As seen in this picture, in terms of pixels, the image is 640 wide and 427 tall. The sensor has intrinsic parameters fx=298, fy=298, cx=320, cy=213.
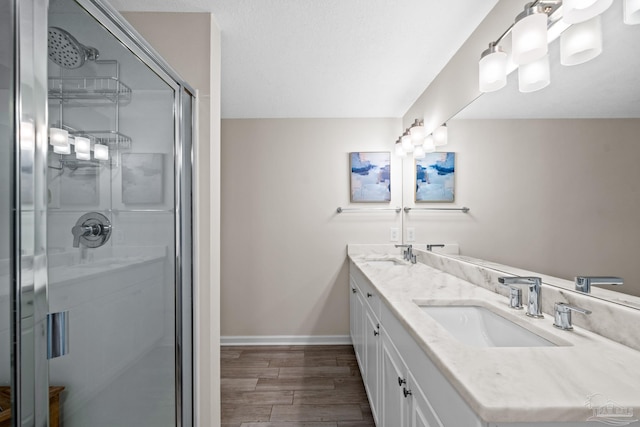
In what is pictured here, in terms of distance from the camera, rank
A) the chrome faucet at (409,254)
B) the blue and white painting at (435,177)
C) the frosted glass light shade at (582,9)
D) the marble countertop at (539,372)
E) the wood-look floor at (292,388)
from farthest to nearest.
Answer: the chrome faucet at (409,254), the blue and white painting at (435,177), the wood-look floor at (292,388), the frosted glass light shade at (582,9), the marble countertop at (539,372)

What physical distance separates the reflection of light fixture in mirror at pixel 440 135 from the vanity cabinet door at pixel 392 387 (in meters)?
1.39

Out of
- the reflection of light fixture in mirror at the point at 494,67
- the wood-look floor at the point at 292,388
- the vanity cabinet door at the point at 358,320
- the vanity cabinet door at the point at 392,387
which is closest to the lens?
the vanity cabinet door at the point at 392,387

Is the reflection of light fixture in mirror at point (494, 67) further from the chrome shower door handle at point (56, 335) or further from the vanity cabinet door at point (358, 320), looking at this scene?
the chrome shower door handle at point (56, 335)

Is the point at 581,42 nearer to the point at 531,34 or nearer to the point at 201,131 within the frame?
the point at 531,34

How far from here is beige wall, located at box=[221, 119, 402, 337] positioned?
3.05 meters

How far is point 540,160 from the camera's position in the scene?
3.97 ft

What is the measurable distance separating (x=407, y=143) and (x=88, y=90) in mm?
2337

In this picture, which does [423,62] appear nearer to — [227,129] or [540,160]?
[540,160]

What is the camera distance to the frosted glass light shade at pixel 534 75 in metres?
1.21

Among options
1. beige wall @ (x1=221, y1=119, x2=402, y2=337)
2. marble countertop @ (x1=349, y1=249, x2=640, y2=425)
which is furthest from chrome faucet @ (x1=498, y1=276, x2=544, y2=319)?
beige wall @ (x1=221, y1=119, x2=402, y2=337)

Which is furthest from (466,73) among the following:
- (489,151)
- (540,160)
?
(540,160)

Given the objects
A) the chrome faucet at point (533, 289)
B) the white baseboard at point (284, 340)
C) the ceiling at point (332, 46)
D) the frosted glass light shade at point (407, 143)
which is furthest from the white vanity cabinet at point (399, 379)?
the ceiling at point (332, 46)

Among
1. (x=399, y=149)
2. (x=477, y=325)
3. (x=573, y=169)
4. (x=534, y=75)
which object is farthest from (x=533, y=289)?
(x=399, y=149)

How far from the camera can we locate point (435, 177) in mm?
2303
